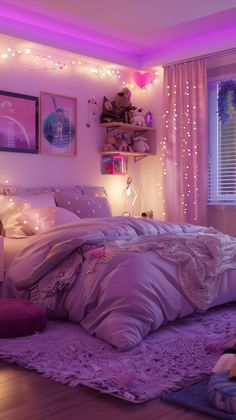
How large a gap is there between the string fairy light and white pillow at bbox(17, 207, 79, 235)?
4.84 feet

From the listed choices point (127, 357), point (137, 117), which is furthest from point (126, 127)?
point (127, 357)

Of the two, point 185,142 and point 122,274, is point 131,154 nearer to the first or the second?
point 185,142

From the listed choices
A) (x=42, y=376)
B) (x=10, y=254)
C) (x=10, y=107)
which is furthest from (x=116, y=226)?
(x=10, y=107)

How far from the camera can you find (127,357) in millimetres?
2545

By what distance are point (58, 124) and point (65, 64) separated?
0.62 meters

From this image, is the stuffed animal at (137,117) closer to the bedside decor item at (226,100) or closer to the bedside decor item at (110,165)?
the bedside decor item at (110,165)

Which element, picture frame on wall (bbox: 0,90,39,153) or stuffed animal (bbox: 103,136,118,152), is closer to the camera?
picture frame on wall (bbox: 0,90,39,153)

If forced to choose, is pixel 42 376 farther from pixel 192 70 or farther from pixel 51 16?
pixel 192 70

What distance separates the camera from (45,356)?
2586mm

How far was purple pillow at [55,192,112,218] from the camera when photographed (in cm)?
468

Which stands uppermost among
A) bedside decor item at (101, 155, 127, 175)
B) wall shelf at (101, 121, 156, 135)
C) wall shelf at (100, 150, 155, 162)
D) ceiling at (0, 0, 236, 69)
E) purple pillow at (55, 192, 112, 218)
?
ceiling at (0, 0, 236, 69)

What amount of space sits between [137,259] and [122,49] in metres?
3.26

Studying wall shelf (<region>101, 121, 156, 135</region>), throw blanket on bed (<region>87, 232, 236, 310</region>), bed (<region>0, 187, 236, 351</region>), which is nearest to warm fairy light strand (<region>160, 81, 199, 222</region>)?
wall shelf (<region>101, 121, 156, 135</region>)

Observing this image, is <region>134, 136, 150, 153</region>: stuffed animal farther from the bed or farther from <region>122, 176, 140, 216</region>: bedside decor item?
the bed
